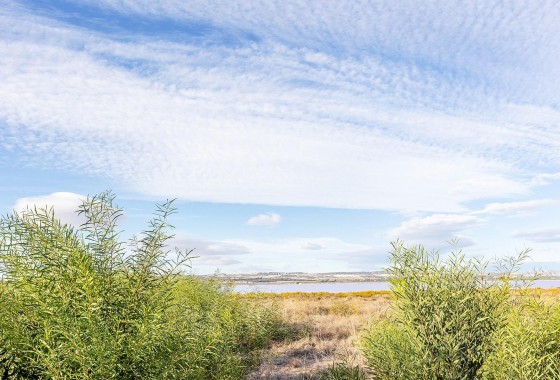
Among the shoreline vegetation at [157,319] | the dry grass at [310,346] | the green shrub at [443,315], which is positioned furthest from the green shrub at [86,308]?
the dry grass at [310,346]

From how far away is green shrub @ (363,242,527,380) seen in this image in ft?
16.1

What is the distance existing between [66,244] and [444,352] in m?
4.06

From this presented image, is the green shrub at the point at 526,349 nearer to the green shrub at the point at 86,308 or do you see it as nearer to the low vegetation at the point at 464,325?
the low vegetation at the point at 464,325

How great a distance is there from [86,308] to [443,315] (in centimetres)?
368

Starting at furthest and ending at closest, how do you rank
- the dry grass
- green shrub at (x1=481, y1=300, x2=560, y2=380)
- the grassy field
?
1. the dry grass
2. the grassy field
3. green shrub at (x1=481, y1=300, x2=560, y2=380)

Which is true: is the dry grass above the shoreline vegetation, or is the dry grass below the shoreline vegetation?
below

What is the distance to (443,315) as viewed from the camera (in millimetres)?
4953

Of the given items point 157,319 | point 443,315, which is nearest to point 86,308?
point 157,319

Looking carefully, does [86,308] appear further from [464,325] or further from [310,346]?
[310,346]

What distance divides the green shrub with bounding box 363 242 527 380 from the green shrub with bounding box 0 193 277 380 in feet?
7.63

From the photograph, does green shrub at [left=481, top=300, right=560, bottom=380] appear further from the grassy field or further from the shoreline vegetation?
the grassy field

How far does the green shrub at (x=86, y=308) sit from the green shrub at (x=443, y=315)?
2327 mm

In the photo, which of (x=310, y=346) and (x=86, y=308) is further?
(x=310, y=346)

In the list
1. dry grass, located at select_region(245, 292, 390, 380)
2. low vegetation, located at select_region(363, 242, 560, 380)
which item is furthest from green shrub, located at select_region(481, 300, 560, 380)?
dry grass, located at select_region(245, 292, 390, 380)
